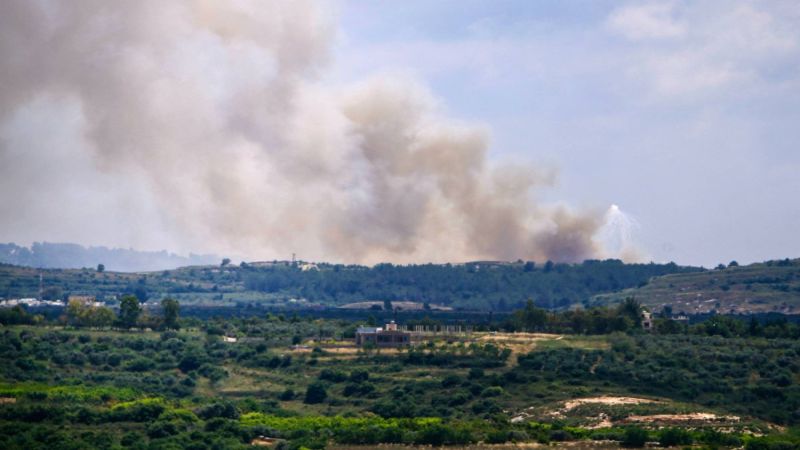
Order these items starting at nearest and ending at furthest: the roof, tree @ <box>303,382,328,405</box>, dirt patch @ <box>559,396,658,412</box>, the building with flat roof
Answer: dirt patch @ <box>559,396,658,412</box>, tree @ <box>303,382,328,405</box>, the building with flat roof, the roof

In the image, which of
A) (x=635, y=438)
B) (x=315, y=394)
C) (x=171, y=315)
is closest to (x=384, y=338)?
(x=315, y=394)

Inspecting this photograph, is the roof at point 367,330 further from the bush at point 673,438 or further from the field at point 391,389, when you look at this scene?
the bush at point 673,438

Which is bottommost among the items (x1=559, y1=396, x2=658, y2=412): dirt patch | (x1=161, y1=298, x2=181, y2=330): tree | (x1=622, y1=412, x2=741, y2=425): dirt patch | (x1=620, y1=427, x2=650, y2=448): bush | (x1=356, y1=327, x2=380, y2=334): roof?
(x1=620, y1=427, x2=650, y2=448): bush

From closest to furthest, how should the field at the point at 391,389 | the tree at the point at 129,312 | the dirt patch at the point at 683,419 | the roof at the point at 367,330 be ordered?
the field at the point at 391,389 < the dirt patch at the point at 683,419 < the roof at the point at 367,330 < the tree at the point at 129,312

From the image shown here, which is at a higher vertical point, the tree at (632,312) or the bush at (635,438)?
the tree at (632,312)

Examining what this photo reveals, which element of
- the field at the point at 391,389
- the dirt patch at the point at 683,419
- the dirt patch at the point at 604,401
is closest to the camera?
the field at the point at 391,389

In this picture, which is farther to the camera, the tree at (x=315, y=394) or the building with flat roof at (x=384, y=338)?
the building with flat roof at (x=384, y=338)

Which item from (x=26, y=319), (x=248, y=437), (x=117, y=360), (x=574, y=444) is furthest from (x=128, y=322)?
(x=574, y=444)

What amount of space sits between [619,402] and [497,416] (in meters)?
8.91

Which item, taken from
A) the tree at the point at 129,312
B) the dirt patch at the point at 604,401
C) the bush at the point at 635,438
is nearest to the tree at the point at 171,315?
the tree at the point at 129,312

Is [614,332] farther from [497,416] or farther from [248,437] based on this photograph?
[248,437]

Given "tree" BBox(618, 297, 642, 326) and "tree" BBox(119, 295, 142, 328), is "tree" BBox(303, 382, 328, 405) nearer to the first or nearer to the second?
"tree" BBox(119, 295, 142, 328)

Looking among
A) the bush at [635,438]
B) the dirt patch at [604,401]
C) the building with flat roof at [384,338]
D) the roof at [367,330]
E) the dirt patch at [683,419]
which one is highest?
the roof at [367,330]

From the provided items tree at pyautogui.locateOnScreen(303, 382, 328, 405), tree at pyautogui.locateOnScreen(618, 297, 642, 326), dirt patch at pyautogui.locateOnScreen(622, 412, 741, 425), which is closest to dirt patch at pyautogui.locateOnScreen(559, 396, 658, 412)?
dirt patch at pyautogui.locateOnScreen(622, 412, 741, 425)
